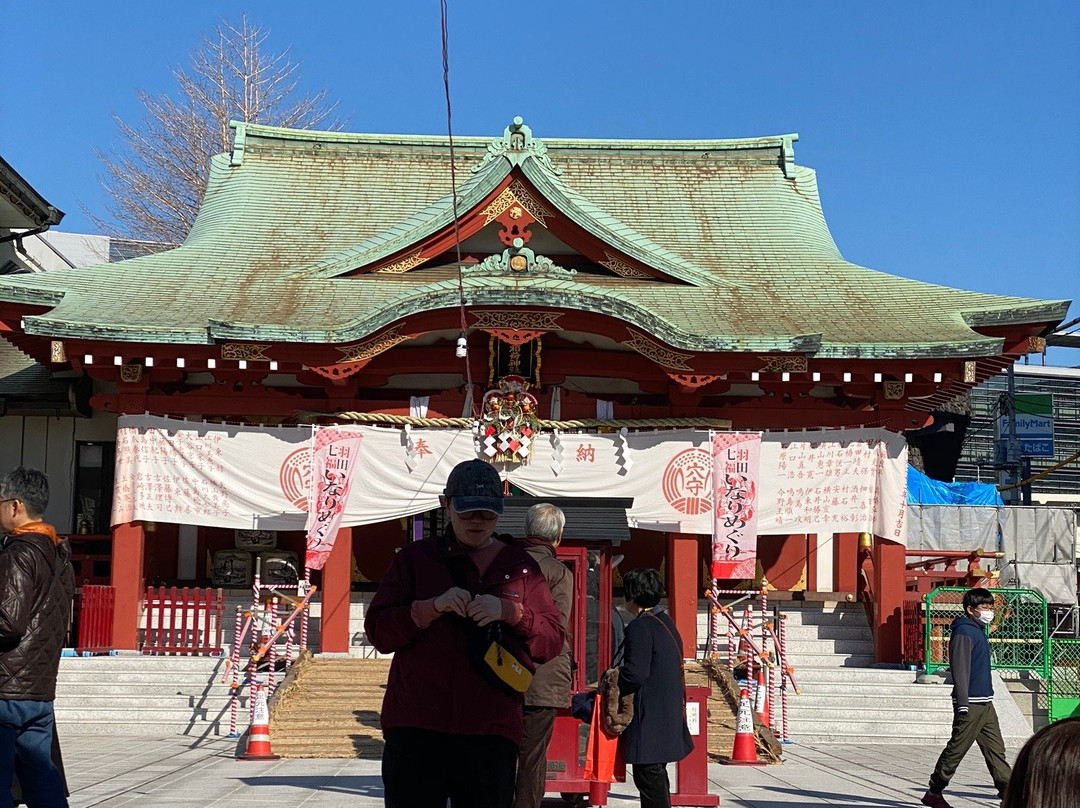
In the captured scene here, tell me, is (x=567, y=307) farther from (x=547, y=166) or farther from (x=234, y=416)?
(x=234, y=416)

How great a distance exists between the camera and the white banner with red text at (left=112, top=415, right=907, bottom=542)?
1706cm

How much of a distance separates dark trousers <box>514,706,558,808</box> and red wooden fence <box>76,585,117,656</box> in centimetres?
1095

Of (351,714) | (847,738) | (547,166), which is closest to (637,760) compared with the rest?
(351,714)

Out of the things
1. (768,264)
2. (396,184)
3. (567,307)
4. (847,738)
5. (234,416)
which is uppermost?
(396,184)

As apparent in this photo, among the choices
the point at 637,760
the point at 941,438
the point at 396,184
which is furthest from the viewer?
the point at 941,438

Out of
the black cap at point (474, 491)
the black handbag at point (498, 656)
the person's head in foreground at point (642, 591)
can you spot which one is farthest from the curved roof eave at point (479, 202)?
the black handbag at point (498, 656)

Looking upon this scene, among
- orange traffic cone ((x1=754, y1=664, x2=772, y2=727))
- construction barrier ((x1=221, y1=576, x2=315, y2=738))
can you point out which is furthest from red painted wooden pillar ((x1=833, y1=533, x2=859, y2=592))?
construction barrier ((x1=221, y1=576, x2=315, y2=738))

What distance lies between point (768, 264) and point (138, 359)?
9.53 m

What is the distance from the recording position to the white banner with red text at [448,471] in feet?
56.0

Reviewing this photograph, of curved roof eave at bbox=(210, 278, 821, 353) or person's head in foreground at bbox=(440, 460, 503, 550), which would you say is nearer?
person's head in foreground at bbox=(440, 460, 503, 550)

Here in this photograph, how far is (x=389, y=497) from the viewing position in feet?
56.0

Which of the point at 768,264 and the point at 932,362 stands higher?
the point at 768,264

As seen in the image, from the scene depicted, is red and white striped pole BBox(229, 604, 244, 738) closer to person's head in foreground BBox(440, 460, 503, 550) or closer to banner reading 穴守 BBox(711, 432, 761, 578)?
banner reading 穴守 BBox(711, 432, 761, 578)

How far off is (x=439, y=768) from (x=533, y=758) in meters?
2.59
